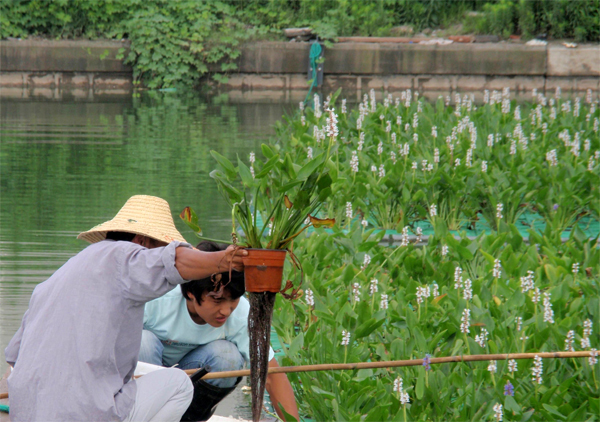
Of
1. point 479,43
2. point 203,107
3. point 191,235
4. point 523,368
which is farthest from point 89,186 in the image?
point 479,43

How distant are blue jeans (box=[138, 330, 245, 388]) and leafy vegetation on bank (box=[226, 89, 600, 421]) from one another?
0.77ft

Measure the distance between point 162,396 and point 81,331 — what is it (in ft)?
1.47

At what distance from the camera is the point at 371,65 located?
15711 millimetres

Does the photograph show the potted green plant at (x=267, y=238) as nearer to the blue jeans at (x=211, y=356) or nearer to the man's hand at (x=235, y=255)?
the man's hand at (x=235, y=255)

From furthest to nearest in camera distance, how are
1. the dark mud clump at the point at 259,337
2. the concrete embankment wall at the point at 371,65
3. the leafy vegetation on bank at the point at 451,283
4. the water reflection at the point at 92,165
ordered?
the concrete embankment wall at the point at 371,65, the water reflection at the point at 92,165, the leafy vegetation on bank at the point at 451,283, the dark mud clump at the point at 259,337

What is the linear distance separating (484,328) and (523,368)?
0.19m

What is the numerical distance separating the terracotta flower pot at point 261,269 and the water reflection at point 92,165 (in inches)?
76.9

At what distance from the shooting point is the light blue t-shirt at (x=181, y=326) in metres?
3.09

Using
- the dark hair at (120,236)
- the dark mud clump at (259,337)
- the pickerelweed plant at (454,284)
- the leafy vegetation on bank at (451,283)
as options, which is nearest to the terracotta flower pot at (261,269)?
the dark mud clump at (259,337)

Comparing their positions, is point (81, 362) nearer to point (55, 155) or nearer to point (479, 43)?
point (55, 155)

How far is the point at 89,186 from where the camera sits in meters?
7.56

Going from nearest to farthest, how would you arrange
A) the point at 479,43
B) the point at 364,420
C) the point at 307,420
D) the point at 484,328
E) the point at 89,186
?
the point at 364,420
the point at 484,328
the point at 307,420
the point at 89,186
the point at 479,43

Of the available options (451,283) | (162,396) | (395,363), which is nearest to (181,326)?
(162,396)

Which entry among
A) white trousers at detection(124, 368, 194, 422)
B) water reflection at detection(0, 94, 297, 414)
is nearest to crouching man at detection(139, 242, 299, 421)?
white trousers at detection(124, 368, 194, 422)
